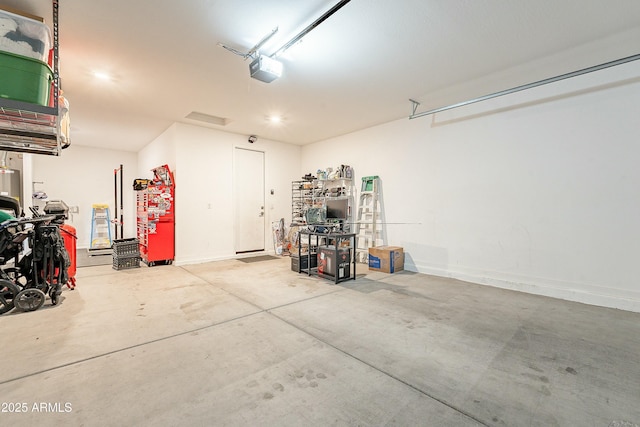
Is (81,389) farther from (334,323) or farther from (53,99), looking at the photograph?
(53,99)

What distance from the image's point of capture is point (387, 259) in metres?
4.97

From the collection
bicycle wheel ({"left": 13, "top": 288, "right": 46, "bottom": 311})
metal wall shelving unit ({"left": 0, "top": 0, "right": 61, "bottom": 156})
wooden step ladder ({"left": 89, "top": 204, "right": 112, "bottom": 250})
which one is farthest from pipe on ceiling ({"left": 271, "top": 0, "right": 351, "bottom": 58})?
wooden step ladder ({"left": 89, "top": 204, "right": 112, "bottom": 250})

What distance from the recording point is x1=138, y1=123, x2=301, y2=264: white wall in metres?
5.64

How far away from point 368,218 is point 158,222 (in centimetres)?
438

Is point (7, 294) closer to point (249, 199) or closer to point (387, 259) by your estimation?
point (249, 199)

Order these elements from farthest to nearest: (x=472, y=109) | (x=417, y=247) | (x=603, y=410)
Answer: (x=417, y=247), (x=472, y=109), (x=603, y=410)

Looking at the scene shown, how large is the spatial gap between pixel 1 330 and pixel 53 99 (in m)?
2.22

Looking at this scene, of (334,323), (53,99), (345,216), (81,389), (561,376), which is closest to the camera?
(81,389)

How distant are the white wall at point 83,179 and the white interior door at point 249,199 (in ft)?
15.4

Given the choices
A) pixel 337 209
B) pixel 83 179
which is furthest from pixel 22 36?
pixel 83 179

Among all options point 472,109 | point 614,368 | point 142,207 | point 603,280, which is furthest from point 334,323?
point 142,207

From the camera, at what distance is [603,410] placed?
1.58 meters

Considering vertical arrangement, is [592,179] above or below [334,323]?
above

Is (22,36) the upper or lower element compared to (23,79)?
upper
